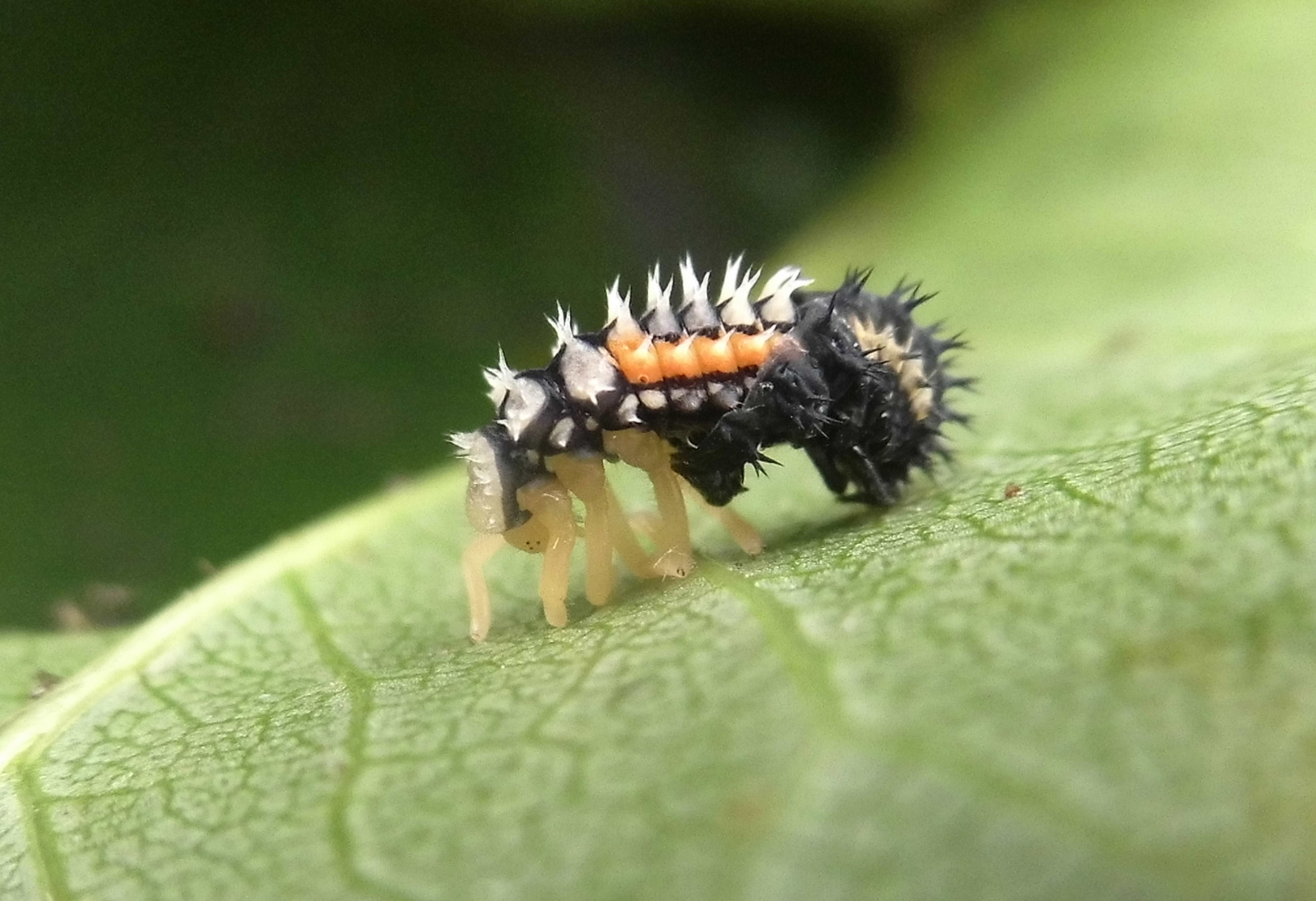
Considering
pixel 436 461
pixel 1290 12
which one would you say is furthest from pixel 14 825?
pixel 1290 12

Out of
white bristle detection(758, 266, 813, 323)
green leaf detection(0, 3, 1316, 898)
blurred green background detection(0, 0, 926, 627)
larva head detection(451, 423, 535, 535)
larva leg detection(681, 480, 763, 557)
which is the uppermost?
blurred green background detection(0, 0, 926, 627)

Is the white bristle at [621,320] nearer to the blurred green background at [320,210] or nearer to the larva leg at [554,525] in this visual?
the larva leg at [554,525]

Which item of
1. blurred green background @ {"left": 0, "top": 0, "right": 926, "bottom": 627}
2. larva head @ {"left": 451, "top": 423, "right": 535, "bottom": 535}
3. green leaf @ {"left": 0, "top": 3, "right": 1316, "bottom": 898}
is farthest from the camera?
blurred green background @ {"left": 0, "top": 0, "right": 926, "bottom": 627}

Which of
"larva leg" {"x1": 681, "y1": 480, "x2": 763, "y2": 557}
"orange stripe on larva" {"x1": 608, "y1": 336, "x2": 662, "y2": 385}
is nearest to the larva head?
"orange stripe on larva" {"x1": 608, "y1": 336, "x2": 662, "y2": 385}

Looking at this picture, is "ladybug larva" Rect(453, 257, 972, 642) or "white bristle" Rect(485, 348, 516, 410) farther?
"white bristle" Rect(485, 348, 516, 410)

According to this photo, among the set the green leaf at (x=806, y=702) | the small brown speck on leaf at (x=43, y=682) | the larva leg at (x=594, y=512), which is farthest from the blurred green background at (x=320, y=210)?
the larva leg at (x=594, y=512)

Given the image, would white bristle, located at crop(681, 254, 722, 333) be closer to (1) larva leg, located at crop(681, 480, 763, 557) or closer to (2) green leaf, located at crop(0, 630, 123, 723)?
(1) larva leg, located at crop(681, 480, 763, 557)

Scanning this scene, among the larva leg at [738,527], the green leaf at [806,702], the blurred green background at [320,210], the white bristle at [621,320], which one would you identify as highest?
the blurred green background at [320,210]

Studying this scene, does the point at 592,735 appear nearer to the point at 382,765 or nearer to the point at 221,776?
the point at 382,765

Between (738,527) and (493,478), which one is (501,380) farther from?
(738,527)
